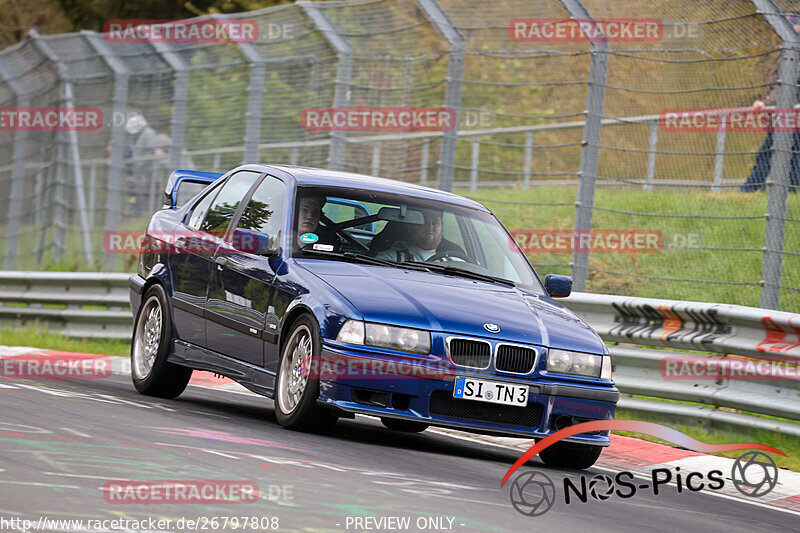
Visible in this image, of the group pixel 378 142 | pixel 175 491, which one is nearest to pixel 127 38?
pixel 378 142

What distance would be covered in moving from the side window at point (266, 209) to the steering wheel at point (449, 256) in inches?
37.6

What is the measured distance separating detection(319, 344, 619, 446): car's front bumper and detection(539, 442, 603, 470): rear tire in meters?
0.34

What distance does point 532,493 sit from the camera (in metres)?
6.70

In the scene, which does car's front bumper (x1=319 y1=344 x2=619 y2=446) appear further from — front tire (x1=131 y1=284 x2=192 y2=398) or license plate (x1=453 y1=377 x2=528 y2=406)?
front tire (x1=131 y1=284 x2=192 y2=398)

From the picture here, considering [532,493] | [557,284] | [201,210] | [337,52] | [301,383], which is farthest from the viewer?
[337,52]

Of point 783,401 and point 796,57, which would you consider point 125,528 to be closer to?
point 783,401

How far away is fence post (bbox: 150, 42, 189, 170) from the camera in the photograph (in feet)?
57.2

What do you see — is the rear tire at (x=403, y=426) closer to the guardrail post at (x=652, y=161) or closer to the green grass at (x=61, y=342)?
the guardrail post at (x=652, y=161)

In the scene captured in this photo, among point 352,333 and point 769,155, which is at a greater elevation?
point 769,155

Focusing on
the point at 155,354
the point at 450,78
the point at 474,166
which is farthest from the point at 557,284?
the point at 474,166

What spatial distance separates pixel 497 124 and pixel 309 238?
1228cm

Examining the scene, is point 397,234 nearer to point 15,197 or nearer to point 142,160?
point 142,160

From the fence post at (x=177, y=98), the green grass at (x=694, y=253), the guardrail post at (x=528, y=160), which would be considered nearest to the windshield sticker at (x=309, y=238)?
the green grass at (x=694, y=253)

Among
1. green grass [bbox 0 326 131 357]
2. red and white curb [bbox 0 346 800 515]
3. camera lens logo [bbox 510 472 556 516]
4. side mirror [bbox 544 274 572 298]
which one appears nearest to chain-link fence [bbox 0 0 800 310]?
red and white curb [bbox 0 346 800 515]
